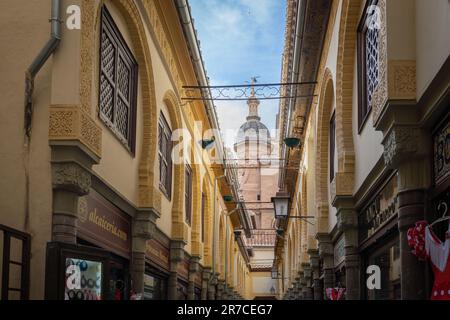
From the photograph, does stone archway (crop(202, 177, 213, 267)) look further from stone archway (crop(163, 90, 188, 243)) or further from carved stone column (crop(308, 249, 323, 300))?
stone archway (crop(163, 90, 188, 243))

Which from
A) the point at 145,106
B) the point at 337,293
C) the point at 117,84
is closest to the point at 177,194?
the point at 145,106

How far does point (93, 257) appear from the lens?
26.2 ft

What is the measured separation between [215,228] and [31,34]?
56.1 ft

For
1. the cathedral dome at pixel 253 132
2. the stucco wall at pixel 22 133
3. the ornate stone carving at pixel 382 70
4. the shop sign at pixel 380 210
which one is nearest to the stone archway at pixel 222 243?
the shop sign at pixel 380 210

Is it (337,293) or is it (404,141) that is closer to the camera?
(404,141)

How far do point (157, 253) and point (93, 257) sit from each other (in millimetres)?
6543

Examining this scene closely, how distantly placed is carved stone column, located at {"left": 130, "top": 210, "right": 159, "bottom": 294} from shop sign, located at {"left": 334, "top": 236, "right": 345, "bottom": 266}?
10.7 feet

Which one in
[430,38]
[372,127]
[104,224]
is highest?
[430,38]

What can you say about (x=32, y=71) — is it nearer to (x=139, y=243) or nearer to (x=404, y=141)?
(x=404, y=141)

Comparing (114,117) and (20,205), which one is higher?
(114,117)

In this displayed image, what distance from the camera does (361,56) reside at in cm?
1066
